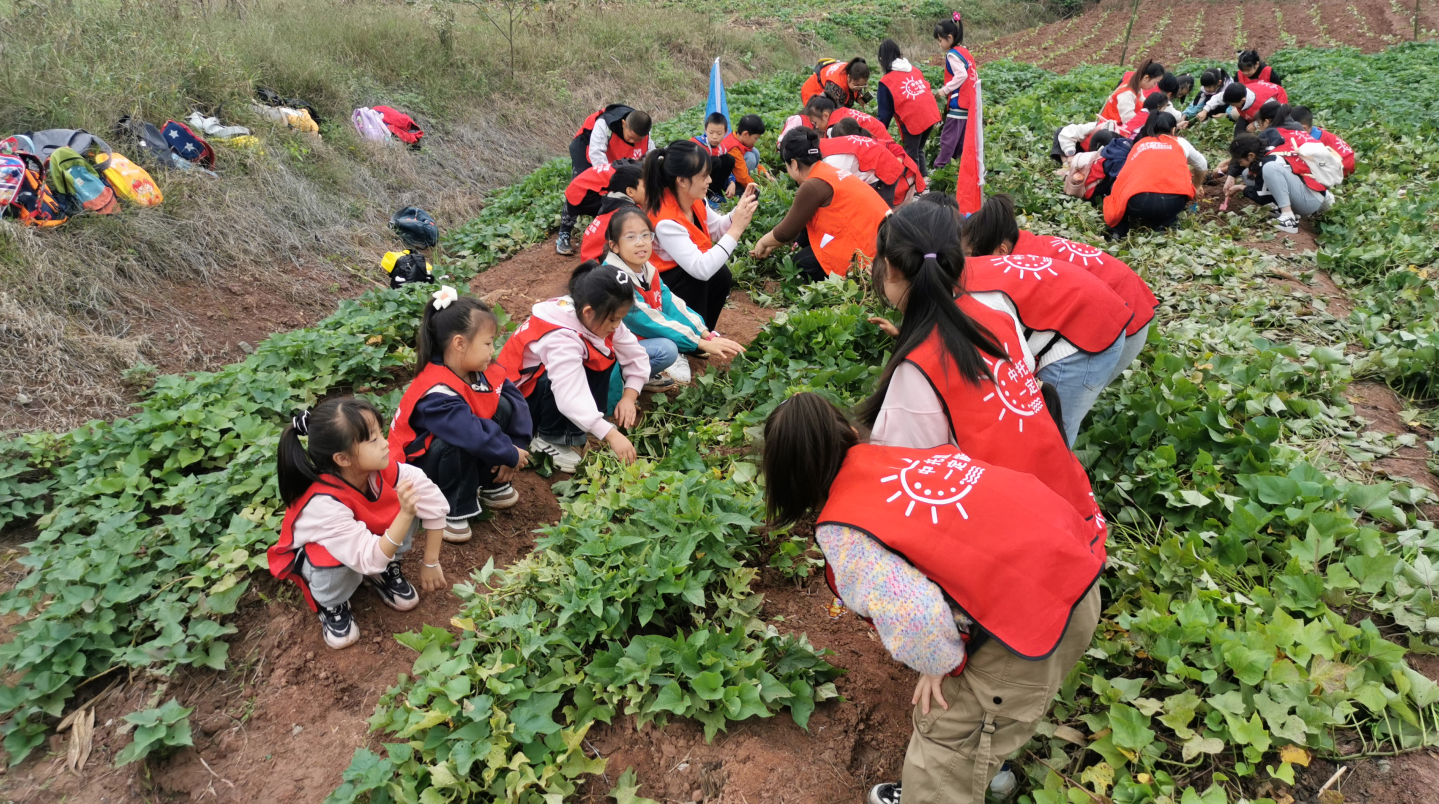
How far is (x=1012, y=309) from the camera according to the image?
2.84 m

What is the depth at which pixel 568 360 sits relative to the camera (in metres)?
3.57

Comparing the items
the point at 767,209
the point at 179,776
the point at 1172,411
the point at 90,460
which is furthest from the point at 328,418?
the point at 767,209

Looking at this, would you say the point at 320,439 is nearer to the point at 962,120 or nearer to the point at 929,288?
the point at 929,288

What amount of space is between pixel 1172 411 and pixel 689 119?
29.0ft

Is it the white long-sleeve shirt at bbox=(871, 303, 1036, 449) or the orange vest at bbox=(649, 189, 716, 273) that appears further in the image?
the orange vest at bbox=(649, 189, 716, 273)

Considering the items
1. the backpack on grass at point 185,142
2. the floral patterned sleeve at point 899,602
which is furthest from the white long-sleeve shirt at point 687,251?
the backpack on grass at point 185,142

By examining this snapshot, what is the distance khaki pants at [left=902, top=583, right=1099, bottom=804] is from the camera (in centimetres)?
181

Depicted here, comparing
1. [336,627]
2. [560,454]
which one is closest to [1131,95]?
[560,454]

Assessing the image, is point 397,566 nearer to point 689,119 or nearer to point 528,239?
point 528,239

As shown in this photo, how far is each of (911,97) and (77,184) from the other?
6758mm

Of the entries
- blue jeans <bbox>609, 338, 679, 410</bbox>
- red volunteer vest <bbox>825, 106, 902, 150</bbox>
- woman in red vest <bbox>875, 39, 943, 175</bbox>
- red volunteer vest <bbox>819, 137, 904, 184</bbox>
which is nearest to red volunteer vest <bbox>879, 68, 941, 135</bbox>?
woman in red vest <bbox>875, 39, 943, 175</bbox>

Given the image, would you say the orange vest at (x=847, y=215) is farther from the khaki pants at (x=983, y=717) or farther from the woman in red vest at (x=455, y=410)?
the khaki pants at (x=983, y=717)

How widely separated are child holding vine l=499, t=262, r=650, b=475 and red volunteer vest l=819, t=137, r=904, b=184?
2.32 metres

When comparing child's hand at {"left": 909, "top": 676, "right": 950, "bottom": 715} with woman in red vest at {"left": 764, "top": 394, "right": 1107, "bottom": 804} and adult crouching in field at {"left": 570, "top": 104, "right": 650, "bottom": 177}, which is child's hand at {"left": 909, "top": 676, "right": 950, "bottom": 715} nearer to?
woman in red vest at {"left": 764, "top": 394, "right": 1107, "bottom": 804}
